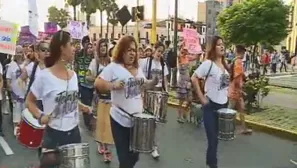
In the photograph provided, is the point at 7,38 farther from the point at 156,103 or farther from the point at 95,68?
the point at 156,103

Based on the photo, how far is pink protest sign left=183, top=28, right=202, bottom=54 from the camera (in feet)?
40.1

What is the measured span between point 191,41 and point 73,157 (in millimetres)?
9577

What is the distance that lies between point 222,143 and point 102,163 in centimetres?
250

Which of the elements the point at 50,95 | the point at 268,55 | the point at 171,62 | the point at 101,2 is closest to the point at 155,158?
the point at 50,95

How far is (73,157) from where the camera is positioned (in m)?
3.33

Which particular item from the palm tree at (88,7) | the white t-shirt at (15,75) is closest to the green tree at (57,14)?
the palm tree at (88,7)

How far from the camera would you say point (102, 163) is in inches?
259

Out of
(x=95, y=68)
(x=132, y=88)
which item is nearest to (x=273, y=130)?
(x=95, y=68)

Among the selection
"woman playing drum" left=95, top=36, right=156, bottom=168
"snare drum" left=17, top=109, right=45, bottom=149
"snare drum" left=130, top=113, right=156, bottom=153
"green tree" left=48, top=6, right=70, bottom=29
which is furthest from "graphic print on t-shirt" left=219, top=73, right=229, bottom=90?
"green tree" left=48, top=6, right=70, bottom=29

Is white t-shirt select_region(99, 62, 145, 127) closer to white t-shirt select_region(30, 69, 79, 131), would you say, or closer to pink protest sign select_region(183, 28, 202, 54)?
A: white t-shirt select_region(30, 69, 79, 131)

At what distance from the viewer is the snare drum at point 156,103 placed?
5.52m

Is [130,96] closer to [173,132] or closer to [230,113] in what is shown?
[230,113]

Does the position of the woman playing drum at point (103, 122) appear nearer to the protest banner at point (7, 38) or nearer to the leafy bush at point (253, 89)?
the protest banner at point (7, 38)

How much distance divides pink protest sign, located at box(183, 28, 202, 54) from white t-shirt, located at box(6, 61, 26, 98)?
4737mm
